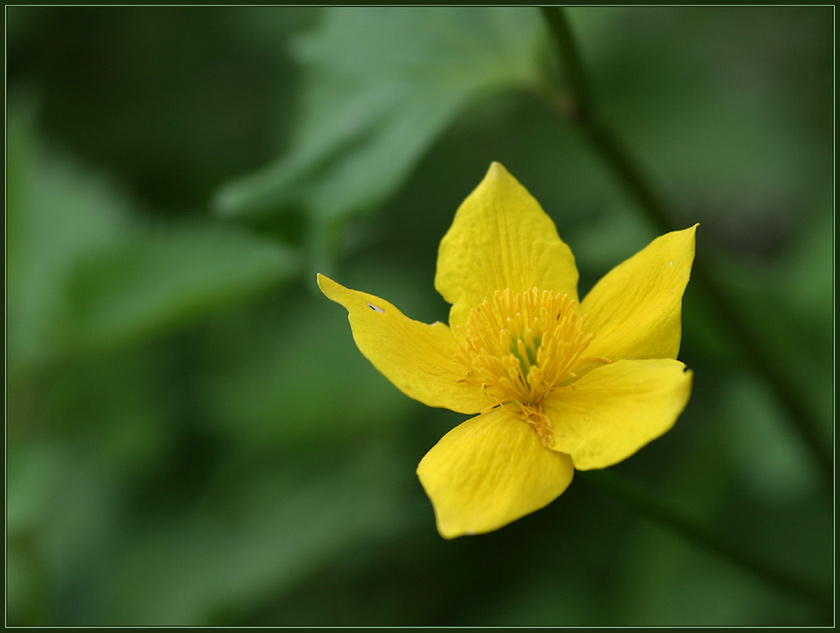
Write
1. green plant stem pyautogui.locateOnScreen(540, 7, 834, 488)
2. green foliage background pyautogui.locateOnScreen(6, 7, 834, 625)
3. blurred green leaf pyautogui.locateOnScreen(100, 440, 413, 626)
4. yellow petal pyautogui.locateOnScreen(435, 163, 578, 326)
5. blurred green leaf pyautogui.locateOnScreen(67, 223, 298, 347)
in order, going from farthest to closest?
blurred green leaf pyautogui.locateOnScreen(100, 440, 413, 626) → blurred green leaf pyautogui.locateOnScreen(67, 223, 298, 347) → green foliage background pyautogui.locateOnScreen(6, 7, 834, 625) → green plant stem pyautogui.locateOnScreen(540, 7, 834, 488) → yellow petal pyautogui.locateOnScreen(435, 163, 578, 326)

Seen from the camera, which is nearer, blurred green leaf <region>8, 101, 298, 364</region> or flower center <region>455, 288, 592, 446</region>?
flower center <region>455, 288, 592, 446</region>

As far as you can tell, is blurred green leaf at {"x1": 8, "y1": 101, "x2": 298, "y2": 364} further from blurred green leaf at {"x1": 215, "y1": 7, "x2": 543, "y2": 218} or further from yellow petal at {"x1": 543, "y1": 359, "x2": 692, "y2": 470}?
yellow petal at {"x1": 543, "y1": 359, "x2": 692, "y2": 470}

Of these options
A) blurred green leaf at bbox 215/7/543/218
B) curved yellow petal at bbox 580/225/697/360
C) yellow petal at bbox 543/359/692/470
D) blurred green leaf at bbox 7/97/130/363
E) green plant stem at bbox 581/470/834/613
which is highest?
blurred green leaf at bbox 7/97/130/363

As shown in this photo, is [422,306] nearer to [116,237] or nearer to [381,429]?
[381,429]

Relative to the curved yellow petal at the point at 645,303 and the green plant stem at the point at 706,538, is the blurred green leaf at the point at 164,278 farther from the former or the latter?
the green plant stem at the point at 706,538

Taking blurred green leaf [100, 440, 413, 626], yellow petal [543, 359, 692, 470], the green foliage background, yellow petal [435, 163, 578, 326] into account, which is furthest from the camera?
blurred green leaf [100, 440, 413, 626]

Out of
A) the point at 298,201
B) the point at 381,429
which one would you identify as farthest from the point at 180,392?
the point at 298,201

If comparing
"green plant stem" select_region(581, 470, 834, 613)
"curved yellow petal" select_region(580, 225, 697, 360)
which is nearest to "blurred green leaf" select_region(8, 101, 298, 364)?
"curved yellow petal" select_region(580, 225, 697, 360)
